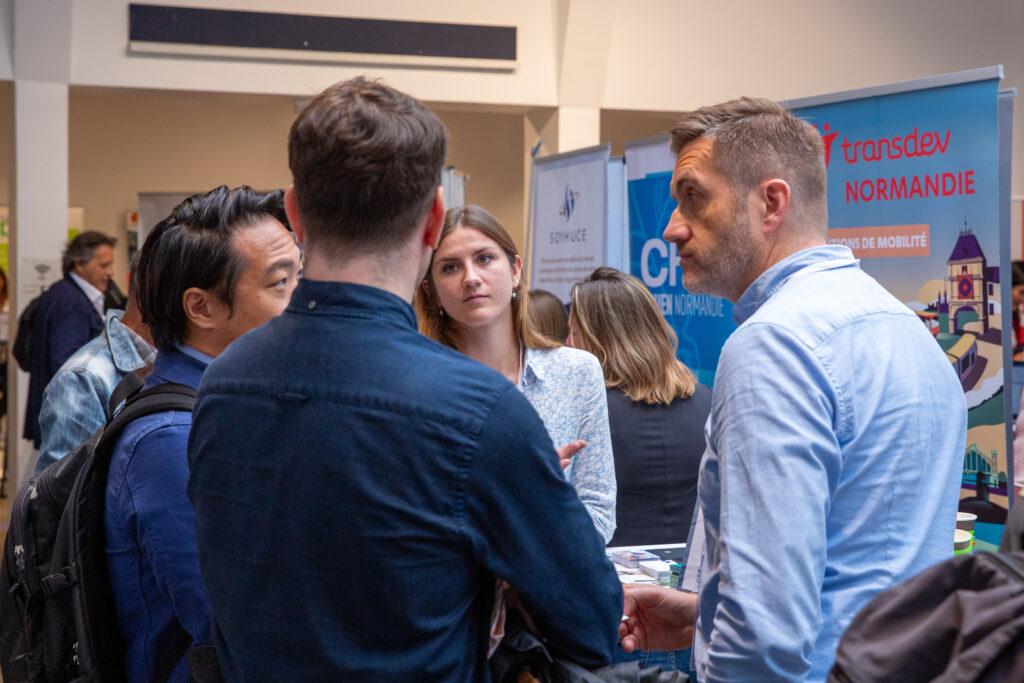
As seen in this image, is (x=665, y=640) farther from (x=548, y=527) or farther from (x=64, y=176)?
(x=64, y=176)

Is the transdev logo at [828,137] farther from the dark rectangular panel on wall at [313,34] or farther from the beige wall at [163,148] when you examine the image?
the beige wall at [163,148]

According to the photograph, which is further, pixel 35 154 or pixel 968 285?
pixel 35 154

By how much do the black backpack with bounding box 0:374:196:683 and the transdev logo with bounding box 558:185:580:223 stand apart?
5014 mm

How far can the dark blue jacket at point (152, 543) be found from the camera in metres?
1.53

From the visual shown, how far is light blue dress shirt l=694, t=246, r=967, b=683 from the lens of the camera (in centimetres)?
133

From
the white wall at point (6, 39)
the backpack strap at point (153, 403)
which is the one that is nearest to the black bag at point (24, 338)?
the white wall at point (6, 39)

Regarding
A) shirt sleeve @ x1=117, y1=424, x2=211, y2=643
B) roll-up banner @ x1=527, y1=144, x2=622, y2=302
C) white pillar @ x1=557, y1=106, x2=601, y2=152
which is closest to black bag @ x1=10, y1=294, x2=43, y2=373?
roll-up banner @ x1=527, y1=144, x2=622, y2=302

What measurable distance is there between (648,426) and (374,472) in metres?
2.15

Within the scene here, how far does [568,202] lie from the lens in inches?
262

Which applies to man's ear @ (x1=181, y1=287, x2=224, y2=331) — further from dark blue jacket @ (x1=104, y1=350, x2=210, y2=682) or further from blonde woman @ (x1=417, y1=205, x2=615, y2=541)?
blonde woman @ (x1=417, y1=205, x2=615, y2=541)

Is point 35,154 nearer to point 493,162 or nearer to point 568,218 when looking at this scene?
point 568,218

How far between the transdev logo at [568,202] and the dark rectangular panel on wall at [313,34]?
2.42 m

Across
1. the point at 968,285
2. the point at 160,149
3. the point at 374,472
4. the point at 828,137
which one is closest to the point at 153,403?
the point at 374,472

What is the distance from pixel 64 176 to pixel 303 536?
7659 millimetres
